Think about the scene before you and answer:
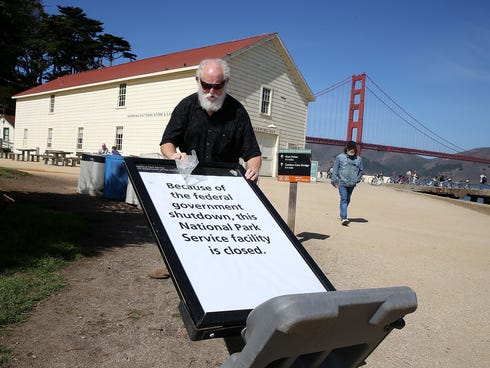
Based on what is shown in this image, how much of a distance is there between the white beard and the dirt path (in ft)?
5.73

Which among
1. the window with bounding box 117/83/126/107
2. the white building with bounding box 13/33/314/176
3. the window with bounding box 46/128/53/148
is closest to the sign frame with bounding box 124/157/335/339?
the white building with bounding box 13/33/314/176

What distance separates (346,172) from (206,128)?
6.54 m

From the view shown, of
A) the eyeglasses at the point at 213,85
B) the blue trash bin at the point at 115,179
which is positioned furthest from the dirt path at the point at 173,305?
the eyeglasses at the point at 213,85

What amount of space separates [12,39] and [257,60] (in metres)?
17.1

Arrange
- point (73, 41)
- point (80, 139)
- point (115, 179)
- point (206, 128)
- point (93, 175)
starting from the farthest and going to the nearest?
point (73, 41) → point (80, 139) → point (93, 175) → point (115, 179) → point (206, 128)

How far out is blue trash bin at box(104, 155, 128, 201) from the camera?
9.69m

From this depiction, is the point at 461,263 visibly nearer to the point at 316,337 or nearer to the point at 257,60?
the point at 316,337

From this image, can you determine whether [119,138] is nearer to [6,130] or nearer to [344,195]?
[344,195]

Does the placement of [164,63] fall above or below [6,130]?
above

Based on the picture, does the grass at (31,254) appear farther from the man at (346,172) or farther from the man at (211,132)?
the man at (346,172)

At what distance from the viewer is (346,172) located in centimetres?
904

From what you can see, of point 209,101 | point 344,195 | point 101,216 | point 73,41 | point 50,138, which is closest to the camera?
point 209,101

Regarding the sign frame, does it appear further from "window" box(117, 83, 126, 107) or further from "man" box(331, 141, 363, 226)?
"window" box(117, 83, 126, 107)

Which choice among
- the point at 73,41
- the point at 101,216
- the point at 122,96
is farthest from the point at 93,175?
the point at 73,41
